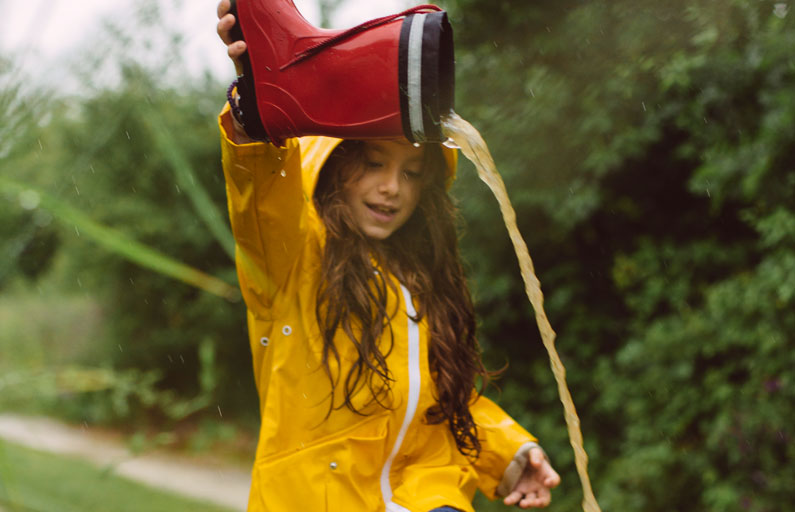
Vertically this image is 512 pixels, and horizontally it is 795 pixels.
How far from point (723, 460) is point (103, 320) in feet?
21.9

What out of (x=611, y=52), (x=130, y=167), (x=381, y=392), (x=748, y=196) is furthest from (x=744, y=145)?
(x=130, y=167)

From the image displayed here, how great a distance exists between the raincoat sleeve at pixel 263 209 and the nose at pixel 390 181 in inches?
9.2

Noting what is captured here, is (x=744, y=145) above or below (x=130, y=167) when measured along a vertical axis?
above

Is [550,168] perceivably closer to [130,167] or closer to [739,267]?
[739,267]

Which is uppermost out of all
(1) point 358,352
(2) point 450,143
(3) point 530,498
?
(2) point 450,143

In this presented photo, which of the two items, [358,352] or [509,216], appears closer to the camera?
[509,216]

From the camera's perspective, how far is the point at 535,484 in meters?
1.88

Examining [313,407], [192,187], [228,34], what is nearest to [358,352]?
[313,407]

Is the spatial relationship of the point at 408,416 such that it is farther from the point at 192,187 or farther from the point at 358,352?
the point at 192,187

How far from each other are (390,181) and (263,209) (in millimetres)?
382

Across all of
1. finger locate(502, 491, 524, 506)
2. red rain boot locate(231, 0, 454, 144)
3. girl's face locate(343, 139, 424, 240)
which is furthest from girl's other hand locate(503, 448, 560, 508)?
red rain boot locate(231, 0, 454, 144)

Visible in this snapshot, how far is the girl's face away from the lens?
1.74 meters

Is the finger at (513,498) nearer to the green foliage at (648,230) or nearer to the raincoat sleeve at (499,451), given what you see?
the raincoat sleeve at (499,451)

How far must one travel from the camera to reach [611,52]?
11.4ft
